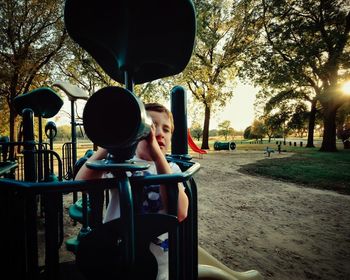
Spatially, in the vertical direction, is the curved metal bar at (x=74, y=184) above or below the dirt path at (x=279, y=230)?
above

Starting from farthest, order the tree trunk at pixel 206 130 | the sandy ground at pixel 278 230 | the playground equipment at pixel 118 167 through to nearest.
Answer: the tree trunk at pixel 206 130, the sandy ground at pixel 278 230, the playground equipment at pixel 118 167

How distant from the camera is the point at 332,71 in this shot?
16969 mm

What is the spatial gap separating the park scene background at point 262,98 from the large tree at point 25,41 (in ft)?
0.18

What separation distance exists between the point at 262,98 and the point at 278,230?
24.8 meters

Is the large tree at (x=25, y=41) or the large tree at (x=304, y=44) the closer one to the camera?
the large tree at (x=25, y=41)

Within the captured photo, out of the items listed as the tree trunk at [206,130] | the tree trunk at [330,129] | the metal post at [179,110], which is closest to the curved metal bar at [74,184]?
the metal post at [179,110]

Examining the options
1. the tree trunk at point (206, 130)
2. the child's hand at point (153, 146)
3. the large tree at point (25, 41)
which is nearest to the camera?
the child's hand at point (153, 146)

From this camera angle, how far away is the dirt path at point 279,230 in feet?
9.53

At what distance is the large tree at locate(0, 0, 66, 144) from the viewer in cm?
1362

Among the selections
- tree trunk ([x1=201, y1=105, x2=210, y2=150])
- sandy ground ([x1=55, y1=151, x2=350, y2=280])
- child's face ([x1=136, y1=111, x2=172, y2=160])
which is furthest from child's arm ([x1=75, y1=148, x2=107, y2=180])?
tree trunk ([x1=201, y1=105, x2=210, y2=150])

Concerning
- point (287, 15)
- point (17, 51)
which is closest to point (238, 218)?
point (17, 51)

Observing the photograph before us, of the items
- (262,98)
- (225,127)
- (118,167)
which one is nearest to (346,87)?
(262,98)

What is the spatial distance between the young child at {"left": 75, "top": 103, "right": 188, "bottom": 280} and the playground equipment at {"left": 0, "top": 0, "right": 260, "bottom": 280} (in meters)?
0.15

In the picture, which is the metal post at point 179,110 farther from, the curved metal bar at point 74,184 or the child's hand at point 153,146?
the curved metal bar at point 74,184
